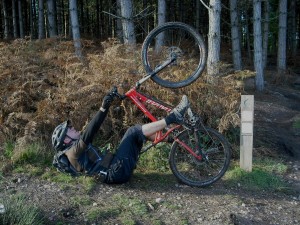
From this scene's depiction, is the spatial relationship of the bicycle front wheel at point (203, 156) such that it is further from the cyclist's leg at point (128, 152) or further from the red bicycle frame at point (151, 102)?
the cyclist's leg at point (128, 152)

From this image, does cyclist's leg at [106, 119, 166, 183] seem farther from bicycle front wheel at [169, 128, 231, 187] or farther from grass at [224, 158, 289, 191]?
grass at [224, 158, 289, 191]

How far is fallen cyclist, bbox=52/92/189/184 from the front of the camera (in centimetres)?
485

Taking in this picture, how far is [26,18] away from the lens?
24.3 m

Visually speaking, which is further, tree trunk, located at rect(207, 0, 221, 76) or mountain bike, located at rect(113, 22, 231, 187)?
tree trunk, located at rect(207, 0, 221, 76)

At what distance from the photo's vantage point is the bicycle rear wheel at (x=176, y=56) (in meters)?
5.43

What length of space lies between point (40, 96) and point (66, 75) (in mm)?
607

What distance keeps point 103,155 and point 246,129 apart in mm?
2241

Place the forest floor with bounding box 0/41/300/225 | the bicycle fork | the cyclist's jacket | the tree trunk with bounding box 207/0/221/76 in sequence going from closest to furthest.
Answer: the forest floor with bounding box 0/41/300/225 < the cyclist's jacket < the bicycle fork < the tree trunk with bounding box 207/0/221/76

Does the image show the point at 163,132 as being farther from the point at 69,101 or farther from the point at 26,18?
the point at 26,18

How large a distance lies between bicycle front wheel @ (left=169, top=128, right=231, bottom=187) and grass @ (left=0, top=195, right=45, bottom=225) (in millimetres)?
1993

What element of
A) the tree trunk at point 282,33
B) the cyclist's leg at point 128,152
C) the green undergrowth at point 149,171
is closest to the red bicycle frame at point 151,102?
the cyclist's leg at point 128,152

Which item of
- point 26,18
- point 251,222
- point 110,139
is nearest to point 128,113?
point 110,139

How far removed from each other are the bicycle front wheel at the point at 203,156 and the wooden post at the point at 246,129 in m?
0.54

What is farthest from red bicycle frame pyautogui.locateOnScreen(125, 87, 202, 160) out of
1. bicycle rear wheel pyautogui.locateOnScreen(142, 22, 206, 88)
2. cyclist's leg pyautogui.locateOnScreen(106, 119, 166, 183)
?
bicycle rear wheel pyautogui.locateOnScreen(142, 22, 206, 88)
